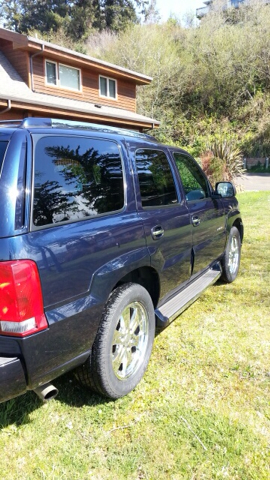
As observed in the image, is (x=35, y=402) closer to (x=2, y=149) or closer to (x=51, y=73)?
(x=2, y=149)

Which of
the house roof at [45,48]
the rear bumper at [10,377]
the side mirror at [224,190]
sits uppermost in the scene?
the house roof at [45,48]

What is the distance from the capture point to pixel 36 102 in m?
11.8

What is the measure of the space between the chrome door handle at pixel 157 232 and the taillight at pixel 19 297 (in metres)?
1.18

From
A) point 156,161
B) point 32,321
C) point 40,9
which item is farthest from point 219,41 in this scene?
point 32,321

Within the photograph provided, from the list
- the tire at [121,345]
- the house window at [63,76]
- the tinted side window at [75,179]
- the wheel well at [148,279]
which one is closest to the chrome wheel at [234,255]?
the wheel well at [148,279]

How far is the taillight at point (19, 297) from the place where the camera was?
5.87 feet

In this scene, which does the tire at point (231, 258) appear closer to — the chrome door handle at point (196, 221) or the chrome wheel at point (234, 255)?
the chrome wheel at point (234, 255)

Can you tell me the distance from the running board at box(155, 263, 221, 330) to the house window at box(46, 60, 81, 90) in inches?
534

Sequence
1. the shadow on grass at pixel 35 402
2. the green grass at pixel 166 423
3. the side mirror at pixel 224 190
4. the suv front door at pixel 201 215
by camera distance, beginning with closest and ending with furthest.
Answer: the green grass at pixel 166 423, the shadow on grass at pixel 35 402, the suv front door at pixel 201 215, the side mirror at pixel 224 190

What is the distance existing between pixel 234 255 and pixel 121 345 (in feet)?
9.34

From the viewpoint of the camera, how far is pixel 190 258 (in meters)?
3.53

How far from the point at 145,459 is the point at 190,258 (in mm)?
1845

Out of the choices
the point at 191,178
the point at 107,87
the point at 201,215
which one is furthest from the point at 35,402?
the point at 107,87

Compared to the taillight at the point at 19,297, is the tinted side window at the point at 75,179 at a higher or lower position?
higher
